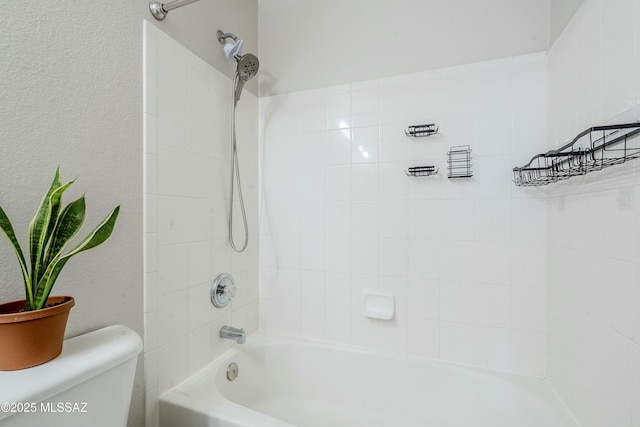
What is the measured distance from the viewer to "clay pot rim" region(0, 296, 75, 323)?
659 mm

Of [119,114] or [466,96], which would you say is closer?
[119,114]

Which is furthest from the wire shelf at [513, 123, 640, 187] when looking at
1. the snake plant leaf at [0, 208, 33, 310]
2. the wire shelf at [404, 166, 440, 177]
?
the snake plant leaf at [0, 208, 33, 310]

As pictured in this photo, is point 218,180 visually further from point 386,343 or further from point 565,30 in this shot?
point 565,30

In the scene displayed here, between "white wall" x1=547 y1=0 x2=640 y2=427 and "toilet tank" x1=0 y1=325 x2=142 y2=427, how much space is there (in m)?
1.39

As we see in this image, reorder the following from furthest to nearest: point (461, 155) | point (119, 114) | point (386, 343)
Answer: point (386, 343) → point (461, 155) → point (119, 114)

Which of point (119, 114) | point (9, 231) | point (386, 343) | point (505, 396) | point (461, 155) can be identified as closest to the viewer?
point (9, 231)

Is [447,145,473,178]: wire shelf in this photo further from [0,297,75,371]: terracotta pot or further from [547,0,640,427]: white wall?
[0,297,75,371]: terracotta pot

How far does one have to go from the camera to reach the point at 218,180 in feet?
5.01

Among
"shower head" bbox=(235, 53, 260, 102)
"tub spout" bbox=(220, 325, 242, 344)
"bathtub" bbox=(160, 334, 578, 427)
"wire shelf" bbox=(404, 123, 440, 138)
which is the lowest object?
"bathtub" bbox=(160, 334, 578, 427)

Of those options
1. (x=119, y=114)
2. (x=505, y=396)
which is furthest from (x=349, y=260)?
(x=119, y=114)

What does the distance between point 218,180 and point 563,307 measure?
5.31 ft

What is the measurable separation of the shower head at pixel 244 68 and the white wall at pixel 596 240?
4.39 feet

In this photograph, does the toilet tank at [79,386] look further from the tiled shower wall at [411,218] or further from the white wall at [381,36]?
the white wall at [381,36]

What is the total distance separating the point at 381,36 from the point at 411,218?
99cm
